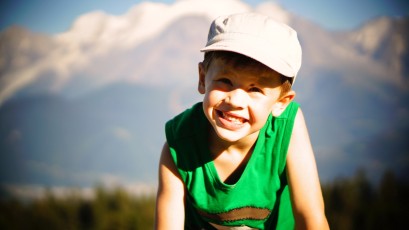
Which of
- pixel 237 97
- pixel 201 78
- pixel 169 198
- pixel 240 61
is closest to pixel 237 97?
pixel 237 97

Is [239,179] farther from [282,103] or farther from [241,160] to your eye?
[282,103]

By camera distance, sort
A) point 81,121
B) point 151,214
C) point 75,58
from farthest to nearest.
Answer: point 81,121
point 75,58
point 151,214

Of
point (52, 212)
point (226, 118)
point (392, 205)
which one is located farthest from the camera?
point (52, 212)

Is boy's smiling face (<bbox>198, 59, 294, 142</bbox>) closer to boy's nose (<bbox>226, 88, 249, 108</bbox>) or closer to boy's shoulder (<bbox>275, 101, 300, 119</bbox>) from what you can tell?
boy's nose (<bbox>226, 88, 249, 108</bbox>)

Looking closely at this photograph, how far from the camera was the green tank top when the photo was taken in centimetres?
137

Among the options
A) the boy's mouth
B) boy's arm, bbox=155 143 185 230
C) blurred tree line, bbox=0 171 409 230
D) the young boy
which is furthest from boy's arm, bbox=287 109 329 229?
blurred tree line, bbox=0 171 409 230

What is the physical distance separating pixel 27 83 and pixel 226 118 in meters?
18.9

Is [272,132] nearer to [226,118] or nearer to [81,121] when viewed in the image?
[226,118]

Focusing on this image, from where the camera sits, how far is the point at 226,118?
120 cm

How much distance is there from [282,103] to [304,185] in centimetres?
29

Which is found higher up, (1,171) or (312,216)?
(1,171)

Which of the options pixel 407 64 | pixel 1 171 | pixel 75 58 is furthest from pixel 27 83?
pixel 407 64

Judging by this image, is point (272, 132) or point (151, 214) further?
point (151, 214)

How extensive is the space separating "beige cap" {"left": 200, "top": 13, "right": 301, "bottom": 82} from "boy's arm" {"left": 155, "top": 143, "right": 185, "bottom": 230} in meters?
0.47
